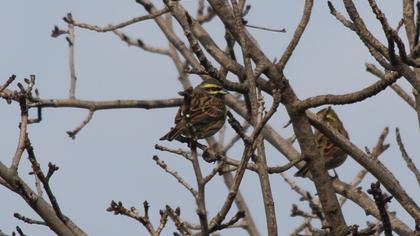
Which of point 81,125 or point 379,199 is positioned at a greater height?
point 81,125

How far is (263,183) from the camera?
237 inches

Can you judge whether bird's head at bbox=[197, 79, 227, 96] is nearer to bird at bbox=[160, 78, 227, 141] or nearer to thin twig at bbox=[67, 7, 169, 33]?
bird at bbox=[160, 78, 227, 141]

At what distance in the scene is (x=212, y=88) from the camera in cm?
1349

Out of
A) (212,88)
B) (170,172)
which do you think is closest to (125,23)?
(212,88)

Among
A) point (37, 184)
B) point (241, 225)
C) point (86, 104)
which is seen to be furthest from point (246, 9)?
point (37, 184)

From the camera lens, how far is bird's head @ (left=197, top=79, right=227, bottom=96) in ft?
43.6

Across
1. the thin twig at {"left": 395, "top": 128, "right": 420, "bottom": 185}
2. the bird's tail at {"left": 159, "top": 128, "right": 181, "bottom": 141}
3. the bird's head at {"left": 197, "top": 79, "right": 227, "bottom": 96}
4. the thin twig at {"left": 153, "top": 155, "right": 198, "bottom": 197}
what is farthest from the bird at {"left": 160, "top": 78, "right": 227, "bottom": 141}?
the thin twig at {"left": 153, "top": 155, "right": 198, "bottom": 197}

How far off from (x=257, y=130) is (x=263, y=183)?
0.46 m

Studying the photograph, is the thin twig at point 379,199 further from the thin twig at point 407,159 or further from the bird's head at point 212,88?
the bird's head at point 212,88

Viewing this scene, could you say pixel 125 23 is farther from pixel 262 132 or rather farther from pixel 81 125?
pixel 262 132

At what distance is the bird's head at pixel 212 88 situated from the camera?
43.6 ft

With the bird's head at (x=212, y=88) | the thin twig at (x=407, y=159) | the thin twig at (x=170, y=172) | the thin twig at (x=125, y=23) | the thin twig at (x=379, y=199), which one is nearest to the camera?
the thin twig at (x=379, y=199)

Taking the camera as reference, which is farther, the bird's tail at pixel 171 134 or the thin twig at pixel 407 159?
the bird's tail at pixel 171 134

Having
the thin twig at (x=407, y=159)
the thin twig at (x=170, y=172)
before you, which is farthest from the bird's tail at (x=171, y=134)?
the thin twig at (x=170, y=172)
